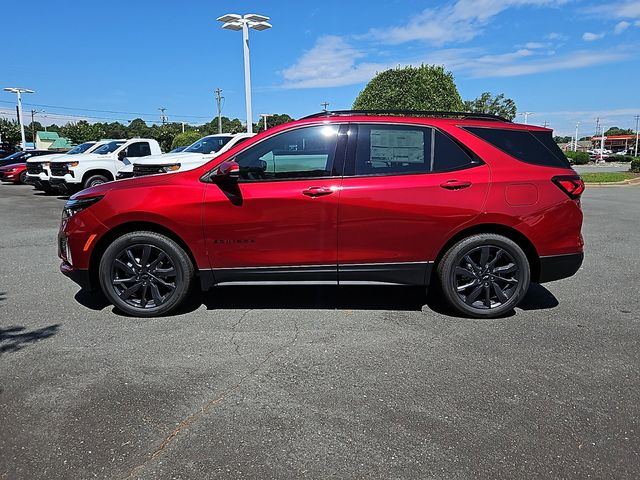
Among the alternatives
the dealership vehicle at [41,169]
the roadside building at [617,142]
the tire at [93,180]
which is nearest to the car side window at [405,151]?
the tire at [93,180]

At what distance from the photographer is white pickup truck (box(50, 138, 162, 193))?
14054mm

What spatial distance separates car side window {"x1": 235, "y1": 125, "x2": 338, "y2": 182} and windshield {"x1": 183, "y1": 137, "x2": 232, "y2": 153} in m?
7.96

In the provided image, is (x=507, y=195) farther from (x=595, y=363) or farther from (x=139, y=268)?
(x=139, y=268)

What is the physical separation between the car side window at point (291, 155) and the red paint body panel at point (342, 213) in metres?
0.11

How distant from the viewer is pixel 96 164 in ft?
46.4

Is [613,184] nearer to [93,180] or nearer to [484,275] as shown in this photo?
[484,275]

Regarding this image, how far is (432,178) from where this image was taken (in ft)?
13.9

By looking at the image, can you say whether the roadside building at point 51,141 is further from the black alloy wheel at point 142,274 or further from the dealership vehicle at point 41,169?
the black alloy wheel at point 142,274

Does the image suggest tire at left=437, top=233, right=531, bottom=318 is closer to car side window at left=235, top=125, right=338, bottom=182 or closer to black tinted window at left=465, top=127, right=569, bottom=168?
black tinted window at left=465, top=127, right=569, bottom=168

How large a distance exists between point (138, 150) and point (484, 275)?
13.2 m

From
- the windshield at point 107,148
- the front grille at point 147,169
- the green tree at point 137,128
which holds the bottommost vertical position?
the front grille at point 147,169

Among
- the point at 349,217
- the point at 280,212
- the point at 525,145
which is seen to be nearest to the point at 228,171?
the point at 280,212

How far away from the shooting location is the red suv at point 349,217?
4188 mm

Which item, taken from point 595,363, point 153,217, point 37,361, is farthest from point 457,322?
point 37,361
